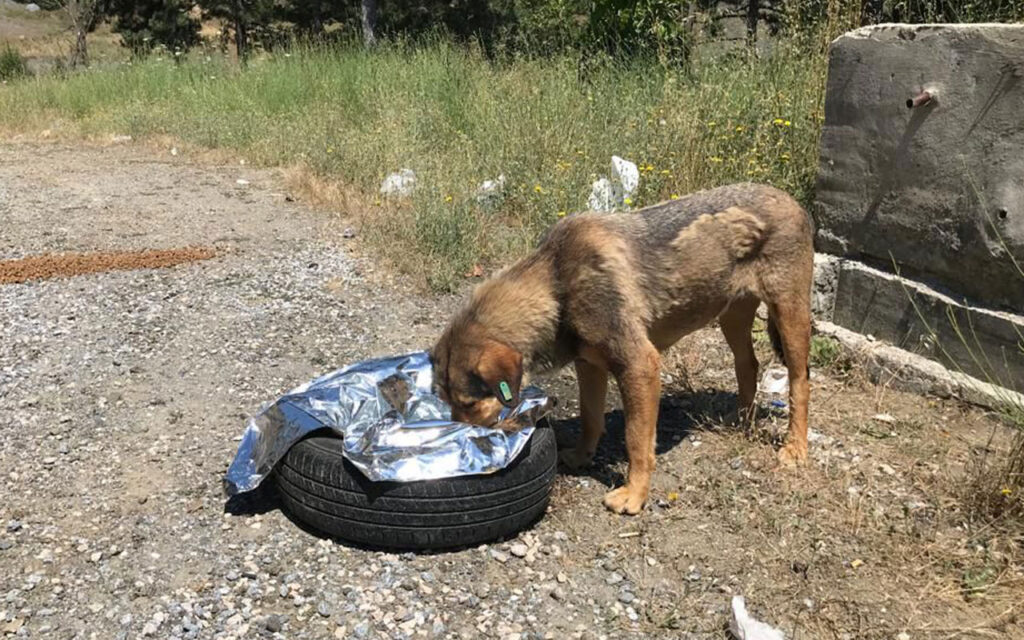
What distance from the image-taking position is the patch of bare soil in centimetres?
729

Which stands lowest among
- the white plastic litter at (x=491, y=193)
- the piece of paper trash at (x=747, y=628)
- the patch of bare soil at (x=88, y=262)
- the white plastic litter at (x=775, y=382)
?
the white plastic litter at (x=775, y=382)

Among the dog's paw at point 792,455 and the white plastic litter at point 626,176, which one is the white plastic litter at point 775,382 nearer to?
the dog's paw at point 792,455

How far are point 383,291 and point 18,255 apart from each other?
377 cm

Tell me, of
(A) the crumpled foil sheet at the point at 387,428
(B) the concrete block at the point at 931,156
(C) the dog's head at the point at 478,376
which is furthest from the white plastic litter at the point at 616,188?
(C) the dog's head at the point at 478,376

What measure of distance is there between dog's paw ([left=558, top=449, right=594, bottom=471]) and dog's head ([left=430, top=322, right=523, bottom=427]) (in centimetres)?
73

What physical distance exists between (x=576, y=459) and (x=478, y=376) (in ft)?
3.04

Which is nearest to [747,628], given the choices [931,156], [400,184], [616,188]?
[931,156]

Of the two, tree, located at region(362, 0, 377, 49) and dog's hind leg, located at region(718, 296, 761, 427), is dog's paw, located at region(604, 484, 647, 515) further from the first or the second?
tree, located at region(362, 0, 377, 49)

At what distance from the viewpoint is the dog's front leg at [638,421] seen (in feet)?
12.9

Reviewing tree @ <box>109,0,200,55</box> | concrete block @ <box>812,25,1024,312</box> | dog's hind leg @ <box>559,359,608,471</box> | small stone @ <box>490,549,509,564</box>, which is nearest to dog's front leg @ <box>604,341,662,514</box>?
dog's hind leg @ <box>559,359,608,471</box>

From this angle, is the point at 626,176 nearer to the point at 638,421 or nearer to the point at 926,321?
Result: the point at 926,321

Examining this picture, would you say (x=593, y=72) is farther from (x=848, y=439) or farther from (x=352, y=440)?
(x=352, y=440)

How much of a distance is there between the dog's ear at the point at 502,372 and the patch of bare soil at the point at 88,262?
474cm

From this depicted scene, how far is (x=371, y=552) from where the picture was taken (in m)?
3.68
